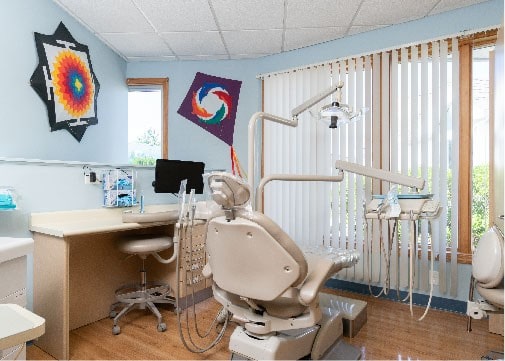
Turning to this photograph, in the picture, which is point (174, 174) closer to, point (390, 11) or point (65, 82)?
point (65, 82)

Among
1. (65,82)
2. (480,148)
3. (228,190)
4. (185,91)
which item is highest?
(185,91)

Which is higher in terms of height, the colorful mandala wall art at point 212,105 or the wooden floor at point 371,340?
the colorful mandala wall art at point 212,105

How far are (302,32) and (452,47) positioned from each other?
127 centimetres

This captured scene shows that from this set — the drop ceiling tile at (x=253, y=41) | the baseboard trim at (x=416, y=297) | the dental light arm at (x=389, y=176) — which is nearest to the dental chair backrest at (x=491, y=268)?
the dental light arm at (x=389, y=176)

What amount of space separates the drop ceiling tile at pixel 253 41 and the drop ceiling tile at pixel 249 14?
0.10 meters

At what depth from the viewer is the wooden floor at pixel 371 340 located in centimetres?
201

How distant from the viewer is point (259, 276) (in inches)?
55.7

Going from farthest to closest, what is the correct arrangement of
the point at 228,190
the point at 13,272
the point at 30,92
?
1. the point at 30,92
2. the point at 13,272
3. the point at 228,190

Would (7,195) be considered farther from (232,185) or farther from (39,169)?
(232,185)

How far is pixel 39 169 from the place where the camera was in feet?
7.12

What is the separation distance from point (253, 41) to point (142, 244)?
224cm

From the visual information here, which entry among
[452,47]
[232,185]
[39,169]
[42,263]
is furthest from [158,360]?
[452,47]

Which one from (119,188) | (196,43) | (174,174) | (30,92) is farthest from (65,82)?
(196,43)

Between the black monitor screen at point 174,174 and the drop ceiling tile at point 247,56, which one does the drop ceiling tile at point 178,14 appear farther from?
the black monitor screen at point 174,174
